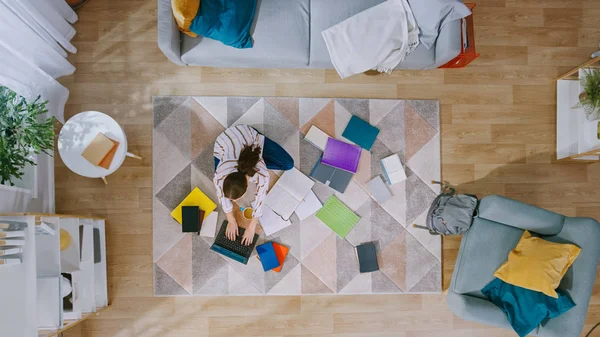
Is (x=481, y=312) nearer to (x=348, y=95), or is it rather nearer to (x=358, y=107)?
(x=358, y=107)

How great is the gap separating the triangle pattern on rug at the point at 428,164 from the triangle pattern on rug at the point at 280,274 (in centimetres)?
118

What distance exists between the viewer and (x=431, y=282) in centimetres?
312

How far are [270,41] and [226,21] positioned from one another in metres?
0.35

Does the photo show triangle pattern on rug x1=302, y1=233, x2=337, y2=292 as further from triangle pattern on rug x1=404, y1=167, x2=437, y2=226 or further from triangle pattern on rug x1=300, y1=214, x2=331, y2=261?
triangle pattern on rug x1=404, y1=167, x2=437, y2=226

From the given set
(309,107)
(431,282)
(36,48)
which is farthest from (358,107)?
(36,48)

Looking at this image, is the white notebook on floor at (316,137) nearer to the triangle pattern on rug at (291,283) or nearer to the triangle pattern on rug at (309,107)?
the triangle pattern on rug at (309,107)

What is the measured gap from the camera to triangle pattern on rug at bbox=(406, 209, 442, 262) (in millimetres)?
3119

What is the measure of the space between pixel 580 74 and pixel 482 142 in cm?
89

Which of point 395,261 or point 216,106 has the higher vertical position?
point 216,106

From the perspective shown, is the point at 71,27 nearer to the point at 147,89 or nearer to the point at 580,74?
the point at 147,89

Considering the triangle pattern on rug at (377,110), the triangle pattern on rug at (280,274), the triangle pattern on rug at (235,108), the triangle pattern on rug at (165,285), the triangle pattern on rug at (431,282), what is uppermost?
the triangle pattern on rug at (235,108)

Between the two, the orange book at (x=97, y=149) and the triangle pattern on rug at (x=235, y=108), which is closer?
the orange book at (x=97, y=149)

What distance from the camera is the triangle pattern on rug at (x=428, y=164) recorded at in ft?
10.3

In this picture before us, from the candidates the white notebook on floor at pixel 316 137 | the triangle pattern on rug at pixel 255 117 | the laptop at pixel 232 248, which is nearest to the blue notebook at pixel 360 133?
the white notebook on floor at pixel 316 137
